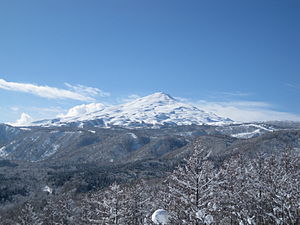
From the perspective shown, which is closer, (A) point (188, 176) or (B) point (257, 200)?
(A) point (188, 176)

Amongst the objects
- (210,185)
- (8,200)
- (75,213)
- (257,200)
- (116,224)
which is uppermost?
(210,185)

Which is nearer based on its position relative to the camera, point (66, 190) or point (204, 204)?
point (204, 204)

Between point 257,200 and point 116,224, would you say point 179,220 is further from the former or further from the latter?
point 116,224

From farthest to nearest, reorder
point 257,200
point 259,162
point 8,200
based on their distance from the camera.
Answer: point 8,200
point 259,162
point 257,200

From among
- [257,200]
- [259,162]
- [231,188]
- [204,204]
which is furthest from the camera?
[259,162]

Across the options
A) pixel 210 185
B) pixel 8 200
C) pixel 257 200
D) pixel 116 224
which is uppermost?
pixel 210 185

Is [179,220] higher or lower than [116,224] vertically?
higher

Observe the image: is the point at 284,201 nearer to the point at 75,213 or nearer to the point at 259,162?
the point at 259,162


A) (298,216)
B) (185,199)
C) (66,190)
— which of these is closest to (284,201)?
(298,216)

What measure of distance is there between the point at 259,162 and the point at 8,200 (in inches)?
7017

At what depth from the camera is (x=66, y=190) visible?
195000 millimetres

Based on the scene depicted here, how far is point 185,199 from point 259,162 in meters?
20.4

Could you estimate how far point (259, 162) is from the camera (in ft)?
134

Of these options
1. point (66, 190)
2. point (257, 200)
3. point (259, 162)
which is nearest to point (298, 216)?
point (257, 200)
